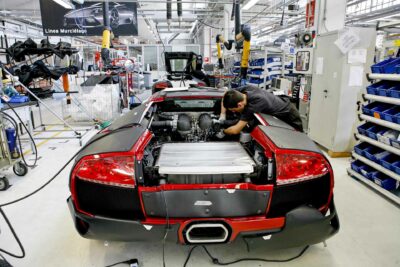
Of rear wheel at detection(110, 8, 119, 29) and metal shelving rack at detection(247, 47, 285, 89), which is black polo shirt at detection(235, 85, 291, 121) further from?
rear wheel at detection(110, 8, 119, 29)

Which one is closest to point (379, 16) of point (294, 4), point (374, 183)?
point (294, 4)

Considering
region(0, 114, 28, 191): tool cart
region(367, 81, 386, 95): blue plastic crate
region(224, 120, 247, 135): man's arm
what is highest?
region(367, 81, 386, 95): blue plastic crate

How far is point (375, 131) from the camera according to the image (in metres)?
3.08

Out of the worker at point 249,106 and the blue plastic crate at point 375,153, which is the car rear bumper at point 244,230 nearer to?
the worker at point 249,106

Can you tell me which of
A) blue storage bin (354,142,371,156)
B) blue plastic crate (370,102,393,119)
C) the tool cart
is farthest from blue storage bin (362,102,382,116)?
the tool cart

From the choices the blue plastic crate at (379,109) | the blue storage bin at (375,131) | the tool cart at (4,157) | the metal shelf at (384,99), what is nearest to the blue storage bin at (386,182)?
the blue storage bin at (375,131)

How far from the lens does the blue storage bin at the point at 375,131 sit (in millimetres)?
2992

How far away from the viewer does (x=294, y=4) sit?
352 inches

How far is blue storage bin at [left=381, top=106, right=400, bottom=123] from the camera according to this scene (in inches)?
108

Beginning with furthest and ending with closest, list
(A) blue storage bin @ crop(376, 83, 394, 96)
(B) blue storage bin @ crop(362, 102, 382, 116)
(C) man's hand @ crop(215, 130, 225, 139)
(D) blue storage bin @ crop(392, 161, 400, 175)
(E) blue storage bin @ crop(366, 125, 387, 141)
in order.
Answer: (B) blue storage bin @ crop(362, 102, 382, 116) → (E) blue storage bin @ crop(366, 125, 387, 141) → (A) blue storage bin @ crop(376, 83, 394, 96) → (D) blue storage bin @ crop(392, 161, 400, 175) → (C) man's hand @ crop(215, 130, 225, 139)

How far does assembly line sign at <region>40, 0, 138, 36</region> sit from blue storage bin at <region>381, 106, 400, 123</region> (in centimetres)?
740

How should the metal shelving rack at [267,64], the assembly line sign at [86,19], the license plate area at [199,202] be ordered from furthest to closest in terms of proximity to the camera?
the assembly line sign at [86,19], the metal shelving rack at [267,64], the license plate area at [199,202]

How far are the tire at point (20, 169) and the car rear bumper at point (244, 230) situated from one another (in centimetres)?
237

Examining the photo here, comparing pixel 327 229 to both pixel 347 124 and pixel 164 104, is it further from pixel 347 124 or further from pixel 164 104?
pixel 347 124
